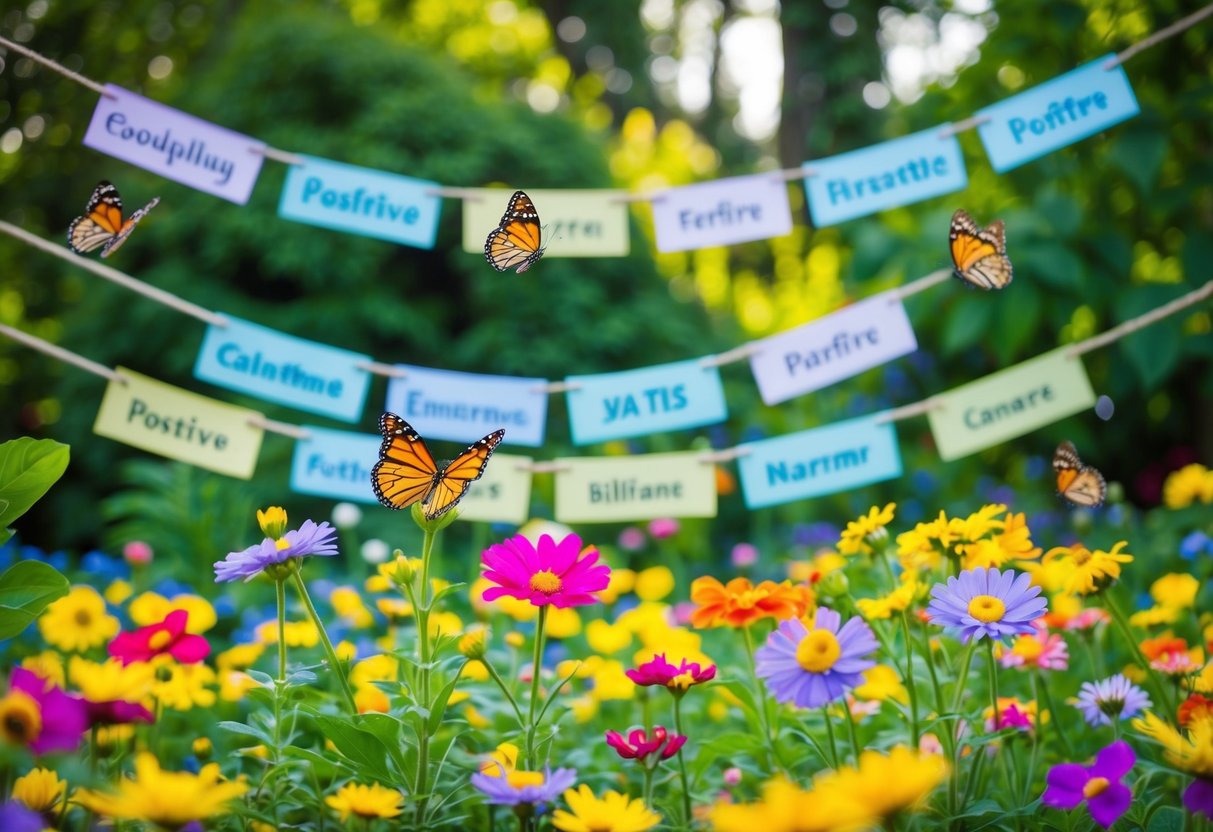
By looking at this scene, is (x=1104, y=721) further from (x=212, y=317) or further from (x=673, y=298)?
(x=673, y=298)

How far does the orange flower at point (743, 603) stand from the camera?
1106 mm

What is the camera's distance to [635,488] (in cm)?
167

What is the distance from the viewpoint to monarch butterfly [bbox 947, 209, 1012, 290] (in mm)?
1498

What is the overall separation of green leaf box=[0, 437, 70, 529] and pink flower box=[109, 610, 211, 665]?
0.20 m

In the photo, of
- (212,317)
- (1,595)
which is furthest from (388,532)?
(1,595)

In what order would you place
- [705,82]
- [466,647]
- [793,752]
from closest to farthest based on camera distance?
[466,647] → [793,752] → [705,82]

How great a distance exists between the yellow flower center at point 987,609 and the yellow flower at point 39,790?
2.95ft

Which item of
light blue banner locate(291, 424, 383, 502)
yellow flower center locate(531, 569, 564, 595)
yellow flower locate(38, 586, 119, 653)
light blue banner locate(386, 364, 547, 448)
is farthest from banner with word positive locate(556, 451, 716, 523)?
yellow flower locate(38, 586, 119, 653)

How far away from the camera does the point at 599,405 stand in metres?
1.68

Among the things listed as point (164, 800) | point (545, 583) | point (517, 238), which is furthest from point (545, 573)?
point (517, 238)

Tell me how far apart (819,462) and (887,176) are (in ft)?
1.80

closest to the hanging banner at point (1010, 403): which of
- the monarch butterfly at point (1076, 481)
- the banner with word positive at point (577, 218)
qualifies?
the monarch butterfly at point (1076, 481)

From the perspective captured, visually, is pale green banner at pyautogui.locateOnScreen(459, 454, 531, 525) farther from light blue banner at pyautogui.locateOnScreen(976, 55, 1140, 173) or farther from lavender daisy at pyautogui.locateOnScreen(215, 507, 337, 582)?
light blue banner at pyautogui.locateOnScreen(976, 55, 1140, 173)

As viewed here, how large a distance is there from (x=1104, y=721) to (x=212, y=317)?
1.47 m
